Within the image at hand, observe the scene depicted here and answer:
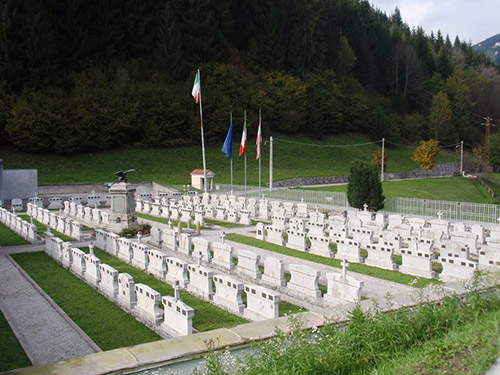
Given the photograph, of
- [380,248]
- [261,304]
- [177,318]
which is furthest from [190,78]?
[177,318]

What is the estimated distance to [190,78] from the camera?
63188mm

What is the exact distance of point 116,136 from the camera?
173ft

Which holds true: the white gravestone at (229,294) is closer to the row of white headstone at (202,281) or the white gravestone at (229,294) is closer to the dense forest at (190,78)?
the row of white headstone at (202,281)

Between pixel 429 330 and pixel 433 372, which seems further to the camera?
pixel 429 330

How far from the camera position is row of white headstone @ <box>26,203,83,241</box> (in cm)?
1994

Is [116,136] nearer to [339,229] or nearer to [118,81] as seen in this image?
[118,81]

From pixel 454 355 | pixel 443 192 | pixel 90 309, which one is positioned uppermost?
pixel 454 355

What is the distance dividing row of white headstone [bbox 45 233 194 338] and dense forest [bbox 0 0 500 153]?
1521 inches

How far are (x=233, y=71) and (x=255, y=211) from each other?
43.6 meters

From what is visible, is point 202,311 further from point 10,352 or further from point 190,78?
point 190,78

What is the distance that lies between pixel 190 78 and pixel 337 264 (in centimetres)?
5227

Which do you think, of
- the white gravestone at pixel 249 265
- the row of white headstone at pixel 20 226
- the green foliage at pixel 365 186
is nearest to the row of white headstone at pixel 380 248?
the white gravestone at pixel 249 265

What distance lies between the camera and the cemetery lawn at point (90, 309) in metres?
9.01

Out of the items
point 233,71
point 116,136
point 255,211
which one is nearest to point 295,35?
point 233,71
